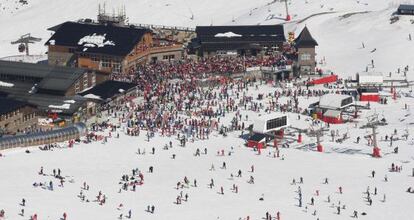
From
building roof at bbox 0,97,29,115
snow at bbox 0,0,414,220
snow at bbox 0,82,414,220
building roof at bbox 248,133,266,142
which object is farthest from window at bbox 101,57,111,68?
building roof at bbox 248,133,266,142

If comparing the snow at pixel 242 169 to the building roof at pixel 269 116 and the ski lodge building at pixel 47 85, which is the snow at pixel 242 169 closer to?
the ski lodge building at pixel 47 85

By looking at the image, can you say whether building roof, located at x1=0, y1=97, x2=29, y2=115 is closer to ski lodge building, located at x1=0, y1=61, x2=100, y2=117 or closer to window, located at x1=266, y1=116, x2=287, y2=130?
ski lodge building, located at x1=0, y1=61, x2=100, y2=117

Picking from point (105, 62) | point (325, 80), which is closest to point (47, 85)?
point (105, 62)

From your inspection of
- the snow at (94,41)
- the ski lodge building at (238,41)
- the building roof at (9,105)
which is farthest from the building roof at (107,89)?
the ski lodge building at (238,41)

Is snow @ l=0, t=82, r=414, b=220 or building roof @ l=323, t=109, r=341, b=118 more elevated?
building roof @ l=323, t=109, r=341, b=118

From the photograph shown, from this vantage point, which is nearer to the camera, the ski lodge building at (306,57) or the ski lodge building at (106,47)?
the ski lodge building at (306,57)

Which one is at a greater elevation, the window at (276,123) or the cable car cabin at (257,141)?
the window at (276,123)
